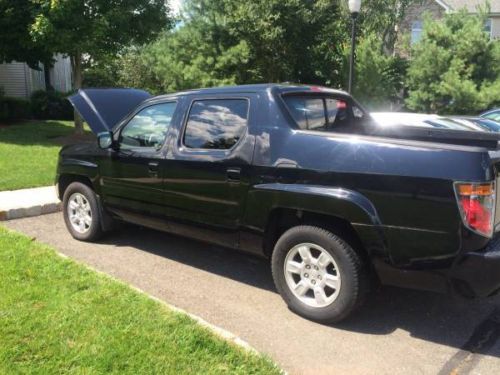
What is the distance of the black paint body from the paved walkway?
2.60 m

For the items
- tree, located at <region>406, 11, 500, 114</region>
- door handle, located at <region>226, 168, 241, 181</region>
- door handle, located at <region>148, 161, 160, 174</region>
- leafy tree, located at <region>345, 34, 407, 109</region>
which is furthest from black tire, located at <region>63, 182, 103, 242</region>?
tree, located at <region>406, 11, 500, 114</region>

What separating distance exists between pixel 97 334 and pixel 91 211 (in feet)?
8.10

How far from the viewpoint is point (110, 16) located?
13055 millimetres

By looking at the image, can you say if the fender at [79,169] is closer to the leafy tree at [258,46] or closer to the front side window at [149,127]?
the front side window at [149,127]

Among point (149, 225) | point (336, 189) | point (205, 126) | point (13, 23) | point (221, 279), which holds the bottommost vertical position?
point (221, 279)

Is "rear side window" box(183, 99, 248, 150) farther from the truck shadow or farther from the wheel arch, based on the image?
the wheel arch

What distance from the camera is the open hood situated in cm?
580

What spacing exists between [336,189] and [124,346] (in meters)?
1.76

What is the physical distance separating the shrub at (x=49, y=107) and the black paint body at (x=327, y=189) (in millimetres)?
16071

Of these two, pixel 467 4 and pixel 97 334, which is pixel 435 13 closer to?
pixel 467 4

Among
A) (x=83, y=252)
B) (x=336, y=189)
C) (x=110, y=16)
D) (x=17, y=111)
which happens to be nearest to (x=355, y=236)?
(x=336, y=189)

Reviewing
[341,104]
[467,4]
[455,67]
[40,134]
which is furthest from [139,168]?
[467,4]

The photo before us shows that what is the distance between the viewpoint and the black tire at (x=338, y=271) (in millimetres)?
3650

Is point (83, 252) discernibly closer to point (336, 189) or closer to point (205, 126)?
point (205, 126)
